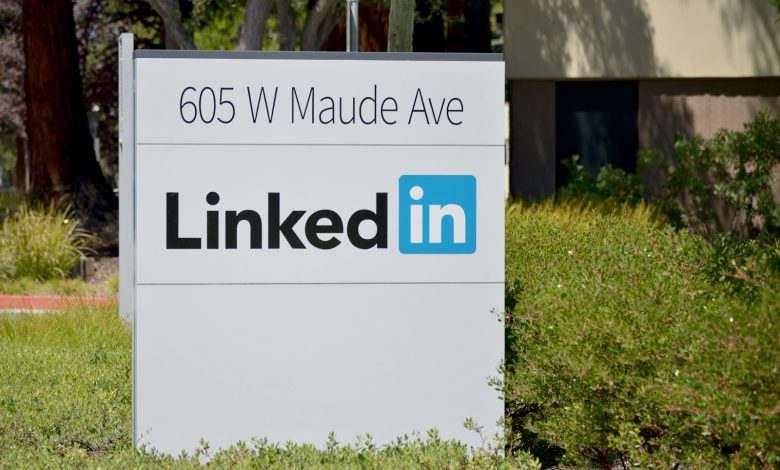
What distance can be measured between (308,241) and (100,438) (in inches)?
66.5

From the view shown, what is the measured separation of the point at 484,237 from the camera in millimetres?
6484

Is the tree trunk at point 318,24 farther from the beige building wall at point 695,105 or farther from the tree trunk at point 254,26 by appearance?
the beige building wall at point 695,105

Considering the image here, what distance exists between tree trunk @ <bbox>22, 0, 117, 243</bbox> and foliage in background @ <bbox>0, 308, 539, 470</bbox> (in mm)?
11892

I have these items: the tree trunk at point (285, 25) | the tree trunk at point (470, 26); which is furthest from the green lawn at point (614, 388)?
the tree trunk at point (470, 26)

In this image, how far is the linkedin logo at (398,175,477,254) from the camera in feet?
21.2

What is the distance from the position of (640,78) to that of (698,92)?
978 millimetres

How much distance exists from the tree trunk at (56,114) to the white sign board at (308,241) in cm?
1627

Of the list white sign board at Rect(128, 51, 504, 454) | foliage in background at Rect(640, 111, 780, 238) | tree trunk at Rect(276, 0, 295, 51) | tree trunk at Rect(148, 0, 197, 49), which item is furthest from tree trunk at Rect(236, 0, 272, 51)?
white sign board at Rect(128, 51, 504, 454)

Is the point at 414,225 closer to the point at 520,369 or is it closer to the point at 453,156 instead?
the point at 453,156

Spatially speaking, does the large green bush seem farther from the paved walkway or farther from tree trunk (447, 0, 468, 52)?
tree trunk (447, 0, 468, 52)

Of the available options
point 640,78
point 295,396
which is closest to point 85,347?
point 295,396

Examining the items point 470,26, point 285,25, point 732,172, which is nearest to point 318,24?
point 285,25

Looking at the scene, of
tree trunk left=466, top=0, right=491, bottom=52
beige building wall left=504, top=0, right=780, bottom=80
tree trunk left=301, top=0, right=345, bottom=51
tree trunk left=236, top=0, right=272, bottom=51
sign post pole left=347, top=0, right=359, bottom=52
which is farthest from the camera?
tree trunk left=466, top=0, right=491, bottom=52

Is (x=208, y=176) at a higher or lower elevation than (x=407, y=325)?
higher
